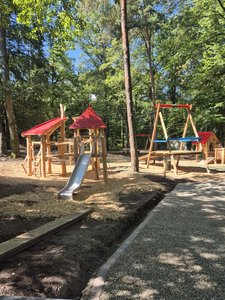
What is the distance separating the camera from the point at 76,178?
25.4 ft

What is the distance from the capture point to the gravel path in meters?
2.70

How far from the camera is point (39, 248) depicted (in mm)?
3623

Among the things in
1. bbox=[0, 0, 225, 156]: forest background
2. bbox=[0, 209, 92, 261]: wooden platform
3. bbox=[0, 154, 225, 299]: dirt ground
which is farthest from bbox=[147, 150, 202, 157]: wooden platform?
bbox=[0, 209, 92, 261]: wooden platform

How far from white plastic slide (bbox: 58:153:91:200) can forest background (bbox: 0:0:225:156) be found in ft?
12.1

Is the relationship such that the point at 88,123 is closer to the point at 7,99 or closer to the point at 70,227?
the point at 70,227

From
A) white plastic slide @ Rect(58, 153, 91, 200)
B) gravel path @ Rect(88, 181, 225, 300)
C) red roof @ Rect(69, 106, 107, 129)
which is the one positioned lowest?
gravel path @ Rect(88, 181, 225, 300)

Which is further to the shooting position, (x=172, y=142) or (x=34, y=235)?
(x=172, y=142)

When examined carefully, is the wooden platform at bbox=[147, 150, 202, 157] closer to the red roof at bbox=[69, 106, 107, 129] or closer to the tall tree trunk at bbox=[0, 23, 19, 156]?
the red roof at bbox=[69, 106, 107, 129]

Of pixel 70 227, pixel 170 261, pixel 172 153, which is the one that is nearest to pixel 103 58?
pixel 172 153

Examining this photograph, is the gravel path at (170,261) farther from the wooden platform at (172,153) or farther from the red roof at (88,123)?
the wooden platform at (172,153)

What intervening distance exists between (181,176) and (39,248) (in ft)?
23.9

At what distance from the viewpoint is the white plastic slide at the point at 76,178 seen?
21.5 ft

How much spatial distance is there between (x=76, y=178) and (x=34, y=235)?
3.85m

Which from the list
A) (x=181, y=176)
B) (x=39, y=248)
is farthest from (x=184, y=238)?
(x=181, y=176)
